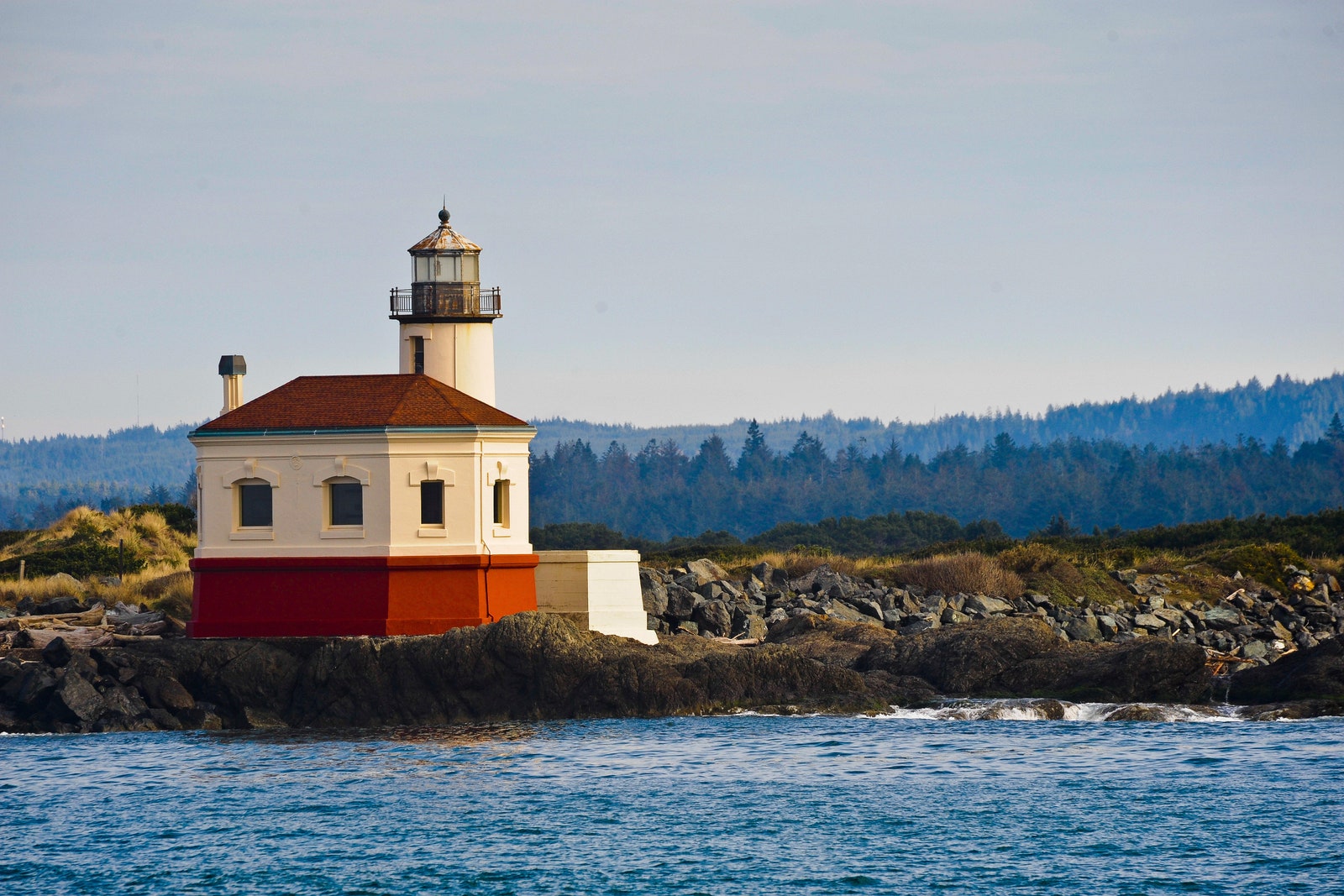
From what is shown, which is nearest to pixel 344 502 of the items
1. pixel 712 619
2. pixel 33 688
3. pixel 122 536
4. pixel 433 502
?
pixel 433 502

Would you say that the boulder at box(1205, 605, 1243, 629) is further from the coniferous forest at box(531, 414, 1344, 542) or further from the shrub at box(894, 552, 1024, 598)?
the coniferous forest at box(531, 414, 1344, 542)

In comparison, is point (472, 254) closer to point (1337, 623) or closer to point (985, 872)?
point (985, 872)

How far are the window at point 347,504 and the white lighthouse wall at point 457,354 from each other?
438 centimetres

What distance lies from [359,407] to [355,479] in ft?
4.67

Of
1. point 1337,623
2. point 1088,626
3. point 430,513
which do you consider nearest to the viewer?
point 430,513

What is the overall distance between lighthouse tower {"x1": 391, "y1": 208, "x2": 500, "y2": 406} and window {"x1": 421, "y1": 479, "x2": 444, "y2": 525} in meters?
4.14

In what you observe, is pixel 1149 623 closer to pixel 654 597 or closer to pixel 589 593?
pixel 654 597

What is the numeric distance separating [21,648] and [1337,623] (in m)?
27.7

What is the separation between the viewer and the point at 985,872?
19.5 m

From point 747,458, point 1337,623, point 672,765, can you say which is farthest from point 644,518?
point 672,765

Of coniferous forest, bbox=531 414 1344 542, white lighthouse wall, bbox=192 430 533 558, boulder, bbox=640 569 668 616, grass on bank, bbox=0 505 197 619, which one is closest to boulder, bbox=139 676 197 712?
white lighthouse wall, bbox=192 430 533 558

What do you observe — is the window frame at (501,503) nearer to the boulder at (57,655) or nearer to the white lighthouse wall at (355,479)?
the white lighthouse wall at (355,479)

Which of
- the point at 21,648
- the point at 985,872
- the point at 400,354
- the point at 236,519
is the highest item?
the point at 400,354

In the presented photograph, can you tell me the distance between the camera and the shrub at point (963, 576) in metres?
41.0
